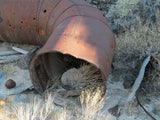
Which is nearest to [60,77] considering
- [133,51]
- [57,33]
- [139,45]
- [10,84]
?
[10,84]

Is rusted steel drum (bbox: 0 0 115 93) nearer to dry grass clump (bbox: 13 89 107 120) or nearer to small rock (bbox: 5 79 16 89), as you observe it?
dry grass clump (bbox: 13 89 107 120)

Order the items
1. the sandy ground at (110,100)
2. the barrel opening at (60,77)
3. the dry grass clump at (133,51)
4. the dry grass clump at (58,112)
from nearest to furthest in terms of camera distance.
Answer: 1. the dry grass clump at (58,112)
2. the sandy ground at (110,100)
3. the barrel opening at (60,77)
4. the dry grass clump at (133,51)

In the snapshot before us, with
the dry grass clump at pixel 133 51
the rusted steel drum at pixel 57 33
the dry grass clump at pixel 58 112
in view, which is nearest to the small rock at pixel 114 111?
the dry grass clump at pixel 58 112

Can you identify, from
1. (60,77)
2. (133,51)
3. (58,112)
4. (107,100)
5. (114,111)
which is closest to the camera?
(58,112)

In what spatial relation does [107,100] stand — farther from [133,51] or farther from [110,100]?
[133,51]

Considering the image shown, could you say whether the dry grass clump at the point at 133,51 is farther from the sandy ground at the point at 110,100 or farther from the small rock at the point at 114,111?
the small rock at the point at 114,111

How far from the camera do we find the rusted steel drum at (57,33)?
2.98 meters

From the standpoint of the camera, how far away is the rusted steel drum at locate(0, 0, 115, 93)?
2977mm

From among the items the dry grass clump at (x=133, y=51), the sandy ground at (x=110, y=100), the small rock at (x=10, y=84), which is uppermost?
the dry grass clump at (x=133, y=51)

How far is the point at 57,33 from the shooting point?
10.6ft

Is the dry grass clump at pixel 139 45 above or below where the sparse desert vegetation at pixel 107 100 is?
above

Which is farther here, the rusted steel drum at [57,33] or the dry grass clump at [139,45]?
the dry grass clump at [139,45]

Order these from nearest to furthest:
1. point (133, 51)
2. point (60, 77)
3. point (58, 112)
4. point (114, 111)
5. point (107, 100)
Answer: point (58, 112)
point (114, 111)
point (107, 100)
point (60, 77)
point (133, 51)

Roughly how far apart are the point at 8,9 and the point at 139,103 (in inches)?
140
